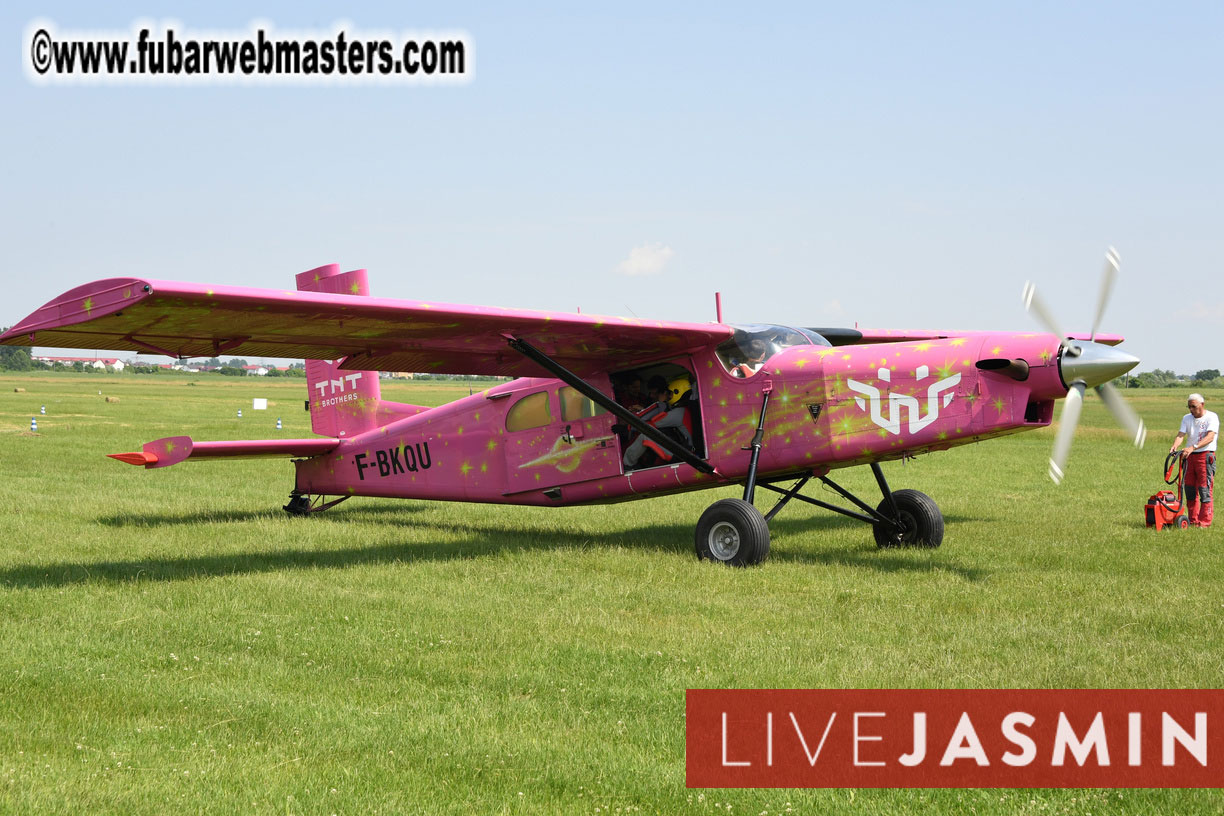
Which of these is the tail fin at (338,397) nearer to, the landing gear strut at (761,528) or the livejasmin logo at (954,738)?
the landing gear strut at (761,528)

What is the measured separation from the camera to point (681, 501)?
58.5 ft

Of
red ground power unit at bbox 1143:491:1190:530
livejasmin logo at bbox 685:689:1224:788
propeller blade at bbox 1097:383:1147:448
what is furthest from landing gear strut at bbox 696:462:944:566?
livejasmin logo at bbox 685:689:1224:788

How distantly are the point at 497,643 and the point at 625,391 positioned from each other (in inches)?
217

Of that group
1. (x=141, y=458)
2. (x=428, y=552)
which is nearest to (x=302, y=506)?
(x=141, y=458)

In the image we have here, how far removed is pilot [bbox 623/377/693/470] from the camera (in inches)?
480

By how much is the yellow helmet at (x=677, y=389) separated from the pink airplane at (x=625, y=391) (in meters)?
0.03

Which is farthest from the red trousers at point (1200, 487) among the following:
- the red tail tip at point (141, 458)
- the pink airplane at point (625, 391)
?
the red tail tip at point (141, 458)

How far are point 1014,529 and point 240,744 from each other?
11103 mm

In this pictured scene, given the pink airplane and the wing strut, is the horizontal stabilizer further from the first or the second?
the wing strut

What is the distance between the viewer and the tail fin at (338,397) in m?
14.8

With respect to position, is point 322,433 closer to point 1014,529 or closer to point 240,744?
point 1014,529

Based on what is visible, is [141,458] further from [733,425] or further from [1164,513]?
[1164,513]

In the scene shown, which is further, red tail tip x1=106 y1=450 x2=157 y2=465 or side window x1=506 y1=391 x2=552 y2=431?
side window x1=506 y1=391 x2=552 y2=431

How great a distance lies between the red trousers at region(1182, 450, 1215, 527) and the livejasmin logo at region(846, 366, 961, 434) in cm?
637
